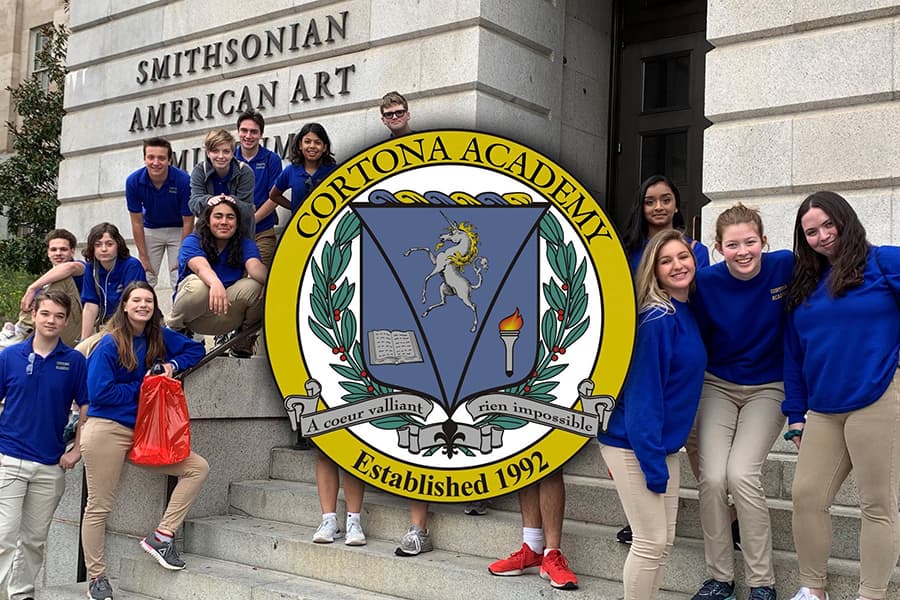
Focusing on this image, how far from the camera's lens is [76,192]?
1224cm

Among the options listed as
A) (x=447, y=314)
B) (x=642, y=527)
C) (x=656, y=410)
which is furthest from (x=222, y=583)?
(x=656, y=410)

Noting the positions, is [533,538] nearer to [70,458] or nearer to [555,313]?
[555,313]

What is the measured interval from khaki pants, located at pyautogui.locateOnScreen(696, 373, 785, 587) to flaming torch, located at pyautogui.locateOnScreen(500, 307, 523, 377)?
0.98 meters

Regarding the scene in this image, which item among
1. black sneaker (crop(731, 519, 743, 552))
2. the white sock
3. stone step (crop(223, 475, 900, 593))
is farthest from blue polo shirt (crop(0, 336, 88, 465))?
black sneaker (crop(731, 519, 743, 552))

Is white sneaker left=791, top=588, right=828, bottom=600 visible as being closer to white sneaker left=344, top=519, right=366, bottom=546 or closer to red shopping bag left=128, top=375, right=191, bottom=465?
white sneaker left=344, top=519, right=366, bottom=546

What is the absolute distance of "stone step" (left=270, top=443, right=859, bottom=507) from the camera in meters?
5.14

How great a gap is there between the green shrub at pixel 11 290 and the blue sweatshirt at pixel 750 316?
11.4m

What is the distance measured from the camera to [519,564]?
4.93m

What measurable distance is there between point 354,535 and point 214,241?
2.11 metres

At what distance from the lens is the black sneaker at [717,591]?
4.27 meters

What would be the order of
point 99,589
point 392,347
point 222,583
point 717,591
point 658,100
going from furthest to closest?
point 658,100 < point 99,589 < point 222,583 < point 392,347 < point 717,591

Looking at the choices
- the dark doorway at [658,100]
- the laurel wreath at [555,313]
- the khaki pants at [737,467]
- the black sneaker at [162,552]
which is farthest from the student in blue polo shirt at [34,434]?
the dark doorway at [658,100]

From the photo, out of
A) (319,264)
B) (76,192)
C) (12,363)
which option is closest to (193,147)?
(76,192)

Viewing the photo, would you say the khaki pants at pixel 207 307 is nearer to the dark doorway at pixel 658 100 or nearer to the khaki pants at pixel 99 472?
the khaki pants at pixel 99 472
